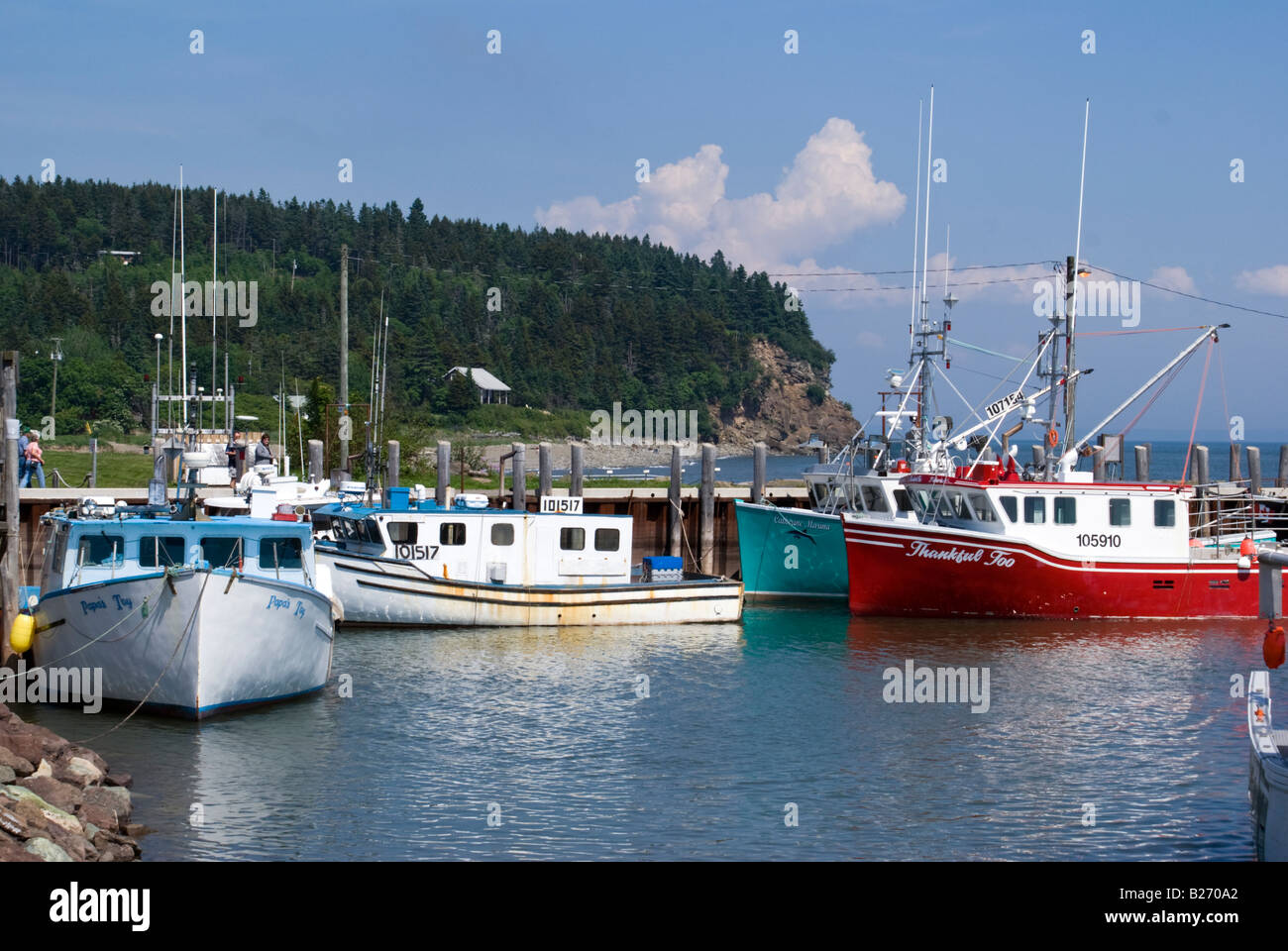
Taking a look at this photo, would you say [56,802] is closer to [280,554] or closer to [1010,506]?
[280,554]

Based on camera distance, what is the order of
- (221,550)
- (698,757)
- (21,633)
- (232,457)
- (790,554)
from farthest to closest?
(790,554) → (232,457) → (221,550) → (698,757) → (21,633)

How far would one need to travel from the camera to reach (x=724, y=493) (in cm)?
3719

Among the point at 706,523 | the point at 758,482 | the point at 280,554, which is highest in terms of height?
the point at 758,482

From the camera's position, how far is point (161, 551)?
66.5ft

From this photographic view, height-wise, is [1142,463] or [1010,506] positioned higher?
[1142,463]

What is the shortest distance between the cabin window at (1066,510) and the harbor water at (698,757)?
168 inches

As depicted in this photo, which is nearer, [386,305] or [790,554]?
[790,554]

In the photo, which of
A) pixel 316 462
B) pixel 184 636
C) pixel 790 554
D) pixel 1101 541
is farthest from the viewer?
pixel 790 554

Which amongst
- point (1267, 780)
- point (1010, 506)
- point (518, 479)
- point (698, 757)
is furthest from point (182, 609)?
point (1010, 506)

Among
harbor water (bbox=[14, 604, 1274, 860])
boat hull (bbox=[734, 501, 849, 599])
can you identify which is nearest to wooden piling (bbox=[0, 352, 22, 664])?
harbor water (bbox=[14, 604, 1274, 860])

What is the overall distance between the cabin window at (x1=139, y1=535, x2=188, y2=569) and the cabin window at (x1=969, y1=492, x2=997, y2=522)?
1782 centimetres

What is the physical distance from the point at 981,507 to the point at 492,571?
1122cm
